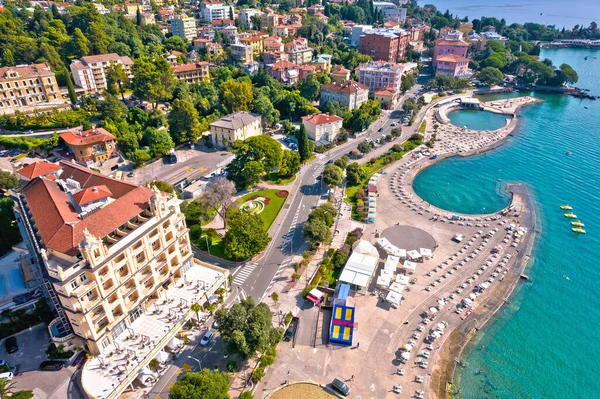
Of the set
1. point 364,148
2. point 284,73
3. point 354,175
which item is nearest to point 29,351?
point 354,175

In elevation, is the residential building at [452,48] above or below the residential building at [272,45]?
below

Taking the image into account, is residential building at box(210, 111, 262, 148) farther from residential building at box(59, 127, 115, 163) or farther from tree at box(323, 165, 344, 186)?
tree at box(323, 165, 344, 186)

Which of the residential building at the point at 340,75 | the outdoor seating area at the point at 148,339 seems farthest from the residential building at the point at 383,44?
the outdoor seating area at the point at 148,339

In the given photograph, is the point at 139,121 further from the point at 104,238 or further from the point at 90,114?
the point at 104,238

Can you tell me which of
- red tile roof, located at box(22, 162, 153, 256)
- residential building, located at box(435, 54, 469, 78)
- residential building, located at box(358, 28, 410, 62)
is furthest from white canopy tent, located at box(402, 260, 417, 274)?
residential building, located at box(358, 28, 410, 62)

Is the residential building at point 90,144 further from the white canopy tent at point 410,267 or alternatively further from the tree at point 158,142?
the white canopy tent at point 410,267
